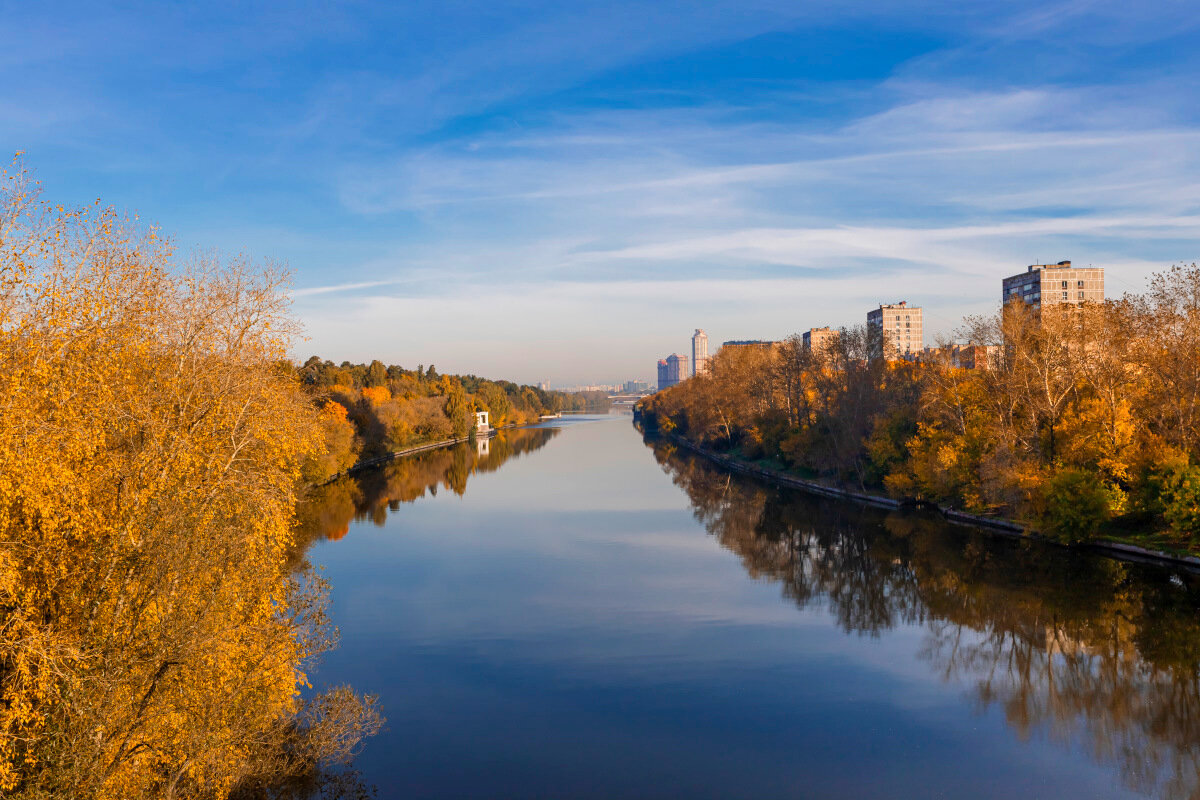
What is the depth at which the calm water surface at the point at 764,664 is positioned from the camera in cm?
1231

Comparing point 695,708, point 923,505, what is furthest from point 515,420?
point 695,708

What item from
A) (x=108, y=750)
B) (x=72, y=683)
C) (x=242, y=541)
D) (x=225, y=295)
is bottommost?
(x=108, y=750)

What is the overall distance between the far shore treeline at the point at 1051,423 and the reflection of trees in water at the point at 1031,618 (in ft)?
6.85

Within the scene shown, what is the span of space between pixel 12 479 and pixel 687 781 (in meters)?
9.87

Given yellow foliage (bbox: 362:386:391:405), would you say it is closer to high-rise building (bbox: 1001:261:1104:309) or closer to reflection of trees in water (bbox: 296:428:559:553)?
reflection of trees in water (bbox: 296:428:559:553)

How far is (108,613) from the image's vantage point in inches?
361

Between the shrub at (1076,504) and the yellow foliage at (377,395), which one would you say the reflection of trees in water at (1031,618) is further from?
the yellow foliage at (377,395)

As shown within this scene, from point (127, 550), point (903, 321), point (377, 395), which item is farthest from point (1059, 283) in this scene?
point (127, 550)

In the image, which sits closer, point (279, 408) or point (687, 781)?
point (687, 781)

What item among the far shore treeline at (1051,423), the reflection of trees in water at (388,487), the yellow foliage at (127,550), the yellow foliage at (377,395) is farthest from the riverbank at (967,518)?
the yellow foliage at (377,395)

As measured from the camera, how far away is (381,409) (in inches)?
2803

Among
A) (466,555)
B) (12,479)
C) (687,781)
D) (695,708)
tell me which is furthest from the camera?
(466,555)

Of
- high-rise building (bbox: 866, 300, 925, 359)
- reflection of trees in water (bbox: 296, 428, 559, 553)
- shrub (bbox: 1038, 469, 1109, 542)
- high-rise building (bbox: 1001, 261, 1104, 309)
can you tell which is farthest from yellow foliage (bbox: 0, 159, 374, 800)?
high-rise building (bbox: 866, 300, 925, 359)

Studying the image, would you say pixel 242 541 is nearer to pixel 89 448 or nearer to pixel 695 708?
pixel 89 448
